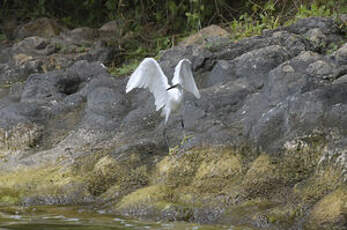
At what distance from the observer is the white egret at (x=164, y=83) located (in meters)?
7.21

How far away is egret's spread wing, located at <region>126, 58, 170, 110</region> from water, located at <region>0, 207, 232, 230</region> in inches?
64.4

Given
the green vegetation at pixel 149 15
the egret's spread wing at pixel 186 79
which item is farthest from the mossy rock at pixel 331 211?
the green vegetation at pixel 149 15

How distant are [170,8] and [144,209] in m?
6.32

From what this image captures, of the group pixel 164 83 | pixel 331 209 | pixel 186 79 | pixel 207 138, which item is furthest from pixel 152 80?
pixel 331 209

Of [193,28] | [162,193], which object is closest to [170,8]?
[193,28]

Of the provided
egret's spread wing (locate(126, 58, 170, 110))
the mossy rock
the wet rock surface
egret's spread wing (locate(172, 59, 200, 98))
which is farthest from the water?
egret's spread wing (locate(172, 59, 200, 98))

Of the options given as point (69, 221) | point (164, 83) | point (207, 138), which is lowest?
point (69, 221)

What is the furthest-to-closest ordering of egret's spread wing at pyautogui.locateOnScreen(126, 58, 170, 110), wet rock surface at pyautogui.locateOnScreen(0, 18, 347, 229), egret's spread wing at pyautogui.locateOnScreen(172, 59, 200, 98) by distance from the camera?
egret's spread wing at pyautogui.locateOnScreen(172, 59, 200, 98), egret's spread wing at pyautogui.locateOnScreen(126, 58, 170, 110), wet rock surface at pyautogui.locateOnScreen(0, 18, 347, 229)

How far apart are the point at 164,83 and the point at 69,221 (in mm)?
2405

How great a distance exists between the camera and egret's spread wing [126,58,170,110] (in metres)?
7.19

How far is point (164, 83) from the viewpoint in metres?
7.52

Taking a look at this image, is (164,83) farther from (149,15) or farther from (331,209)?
(149,15)

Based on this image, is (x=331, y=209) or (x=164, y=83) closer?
(x=331, y=209)

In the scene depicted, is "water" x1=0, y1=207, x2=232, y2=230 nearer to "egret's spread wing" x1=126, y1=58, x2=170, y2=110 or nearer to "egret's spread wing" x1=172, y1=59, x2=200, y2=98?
"egret's spread wing" x1=126, y1=58, x2=170, y2=110
